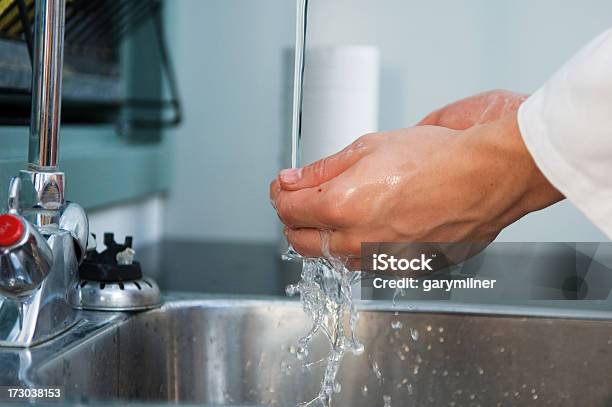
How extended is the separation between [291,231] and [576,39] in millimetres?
1041

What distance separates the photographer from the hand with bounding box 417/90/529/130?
0.75 metres

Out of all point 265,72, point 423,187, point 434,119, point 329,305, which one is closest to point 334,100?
point 265,72

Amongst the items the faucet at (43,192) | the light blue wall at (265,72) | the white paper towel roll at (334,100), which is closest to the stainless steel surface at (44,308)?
the faucet at (43,192)

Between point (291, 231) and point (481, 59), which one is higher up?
point (481, 59)

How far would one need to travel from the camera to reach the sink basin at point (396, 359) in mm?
773

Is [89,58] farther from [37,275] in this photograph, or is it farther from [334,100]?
[37,275]

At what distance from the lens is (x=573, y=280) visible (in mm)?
910

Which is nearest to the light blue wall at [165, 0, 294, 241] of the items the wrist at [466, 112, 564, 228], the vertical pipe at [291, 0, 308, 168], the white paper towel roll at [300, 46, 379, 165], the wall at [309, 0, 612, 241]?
the wall at [309, 0, 612, 241]

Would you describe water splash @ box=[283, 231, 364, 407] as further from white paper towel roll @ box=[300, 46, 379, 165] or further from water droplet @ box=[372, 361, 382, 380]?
white paper towel roll @ box=[300, 46, 379, 165]

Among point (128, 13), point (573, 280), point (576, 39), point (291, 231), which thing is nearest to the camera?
point (291, 231)

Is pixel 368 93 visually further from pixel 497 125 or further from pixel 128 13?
pixel 497 125

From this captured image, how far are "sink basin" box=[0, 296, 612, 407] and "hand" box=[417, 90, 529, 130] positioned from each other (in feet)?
0.60

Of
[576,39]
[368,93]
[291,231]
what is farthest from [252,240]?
[291,231]

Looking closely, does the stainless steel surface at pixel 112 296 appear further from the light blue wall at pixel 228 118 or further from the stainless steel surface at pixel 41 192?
the light blue wall at pixel 228 118
